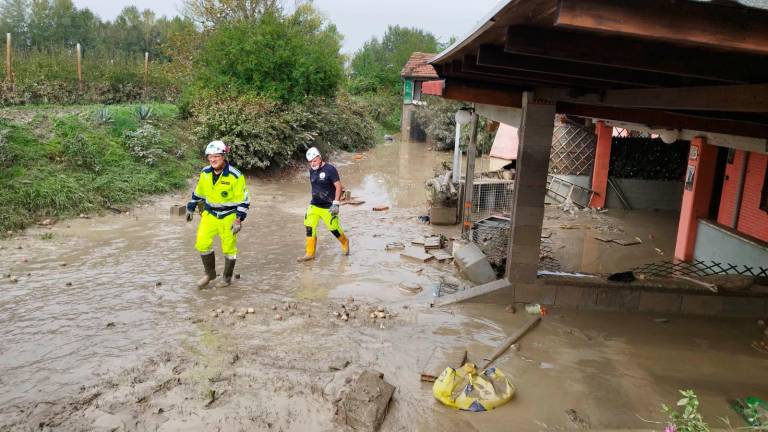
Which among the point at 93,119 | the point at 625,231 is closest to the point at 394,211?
the point at 625,231

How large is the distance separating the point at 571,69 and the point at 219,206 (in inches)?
185

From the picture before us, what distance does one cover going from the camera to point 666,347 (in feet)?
19.2

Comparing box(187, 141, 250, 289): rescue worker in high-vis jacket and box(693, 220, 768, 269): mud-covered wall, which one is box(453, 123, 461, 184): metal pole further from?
box(187, 141, 250, 289): rescue worker in high-vis jacket

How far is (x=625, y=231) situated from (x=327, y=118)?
482 inches

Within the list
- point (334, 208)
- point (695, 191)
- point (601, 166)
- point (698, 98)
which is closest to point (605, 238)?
point (695, 191)

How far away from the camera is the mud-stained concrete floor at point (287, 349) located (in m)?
4.42

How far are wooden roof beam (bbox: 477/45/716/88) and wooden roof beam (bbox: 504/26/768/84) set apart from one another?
2.70 feet

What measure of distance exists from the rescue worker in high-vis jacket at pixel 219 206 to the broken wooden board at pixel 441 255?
3297 millimetres

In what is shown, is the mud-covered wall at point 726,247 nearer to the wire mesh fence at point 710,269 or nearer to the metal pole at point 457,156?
the wire mesh fence at point 710,269

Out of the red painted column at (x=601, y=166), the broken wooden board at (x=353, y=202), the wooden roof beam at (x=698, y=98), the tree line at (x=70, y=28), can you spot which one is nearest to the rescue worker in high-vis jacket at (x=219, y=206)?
the wooden roof beam at (x=698, y=98)

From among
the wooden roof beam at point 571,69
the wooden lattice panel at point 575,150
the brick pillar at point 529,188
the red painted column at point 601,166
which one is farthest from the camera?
the wooden lattice panel at point 575,150

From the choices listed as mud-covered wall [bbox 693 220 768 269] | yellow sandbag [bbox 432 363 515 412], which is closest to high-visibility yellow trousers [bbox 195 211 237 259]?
yellow sandbag [bbox 432 363 515 412]

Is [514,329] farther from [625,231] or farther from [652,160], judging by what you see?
[652,160]

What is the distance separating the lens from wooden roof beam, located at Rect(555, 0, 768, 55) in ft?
8.27
